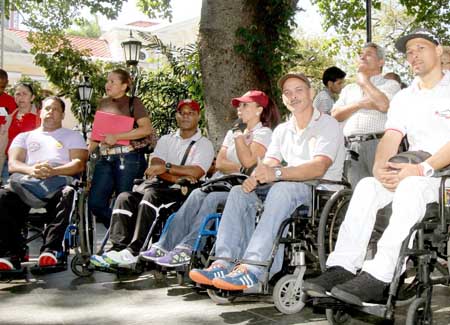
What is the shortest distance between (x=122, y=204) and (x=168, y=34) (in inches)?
1991

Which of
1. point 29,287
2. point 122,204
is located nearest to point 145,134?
point 122,204

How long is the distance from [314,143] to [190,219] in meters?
1.26

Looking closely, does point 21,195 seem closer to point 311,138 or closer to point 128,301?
point 128,301

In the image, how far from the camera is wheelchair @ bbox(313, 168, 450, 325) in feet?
11.8

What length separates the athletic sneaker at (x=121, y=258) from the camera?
5348 mm

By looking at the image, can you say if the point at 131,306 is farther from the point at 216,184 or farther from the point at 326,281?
the point at 326,281

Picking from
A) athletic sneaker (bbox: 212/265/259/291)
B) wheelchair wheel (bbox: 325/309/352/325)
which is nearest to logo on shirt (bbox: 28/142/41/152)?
athletic sneaker (bbox: 212/265/259/291)

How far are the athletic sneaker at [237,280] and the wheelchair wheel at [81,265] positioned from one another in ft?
7.10

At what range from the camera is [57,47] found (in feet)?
71.7

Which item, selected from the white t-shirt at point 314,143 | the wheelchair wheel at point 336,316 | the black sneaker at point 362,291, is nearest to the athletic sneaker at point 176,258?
the white t-shirt at point 314,143

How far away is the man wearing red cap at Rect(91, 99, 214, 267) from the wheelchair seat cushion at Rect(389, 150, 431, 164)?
2.28 m

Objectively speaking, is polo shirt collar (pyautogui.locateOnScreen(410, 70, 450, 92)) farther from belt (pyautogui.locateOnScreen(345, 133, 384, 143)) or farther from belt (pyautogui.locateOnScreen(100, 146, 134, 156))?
belt (pyautogui.locateOnScreen(100, 146, 134, 156))

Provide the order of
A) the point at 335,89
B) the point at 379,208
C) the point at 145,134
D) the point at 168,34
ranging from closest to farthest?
1. the point at 379,208
2. the point at 145,134
3. the point at 335,89
4. the point at 168,34

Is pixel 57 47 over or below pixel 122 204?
over
